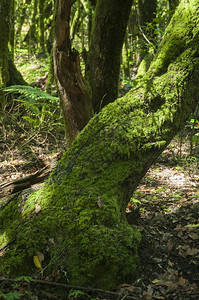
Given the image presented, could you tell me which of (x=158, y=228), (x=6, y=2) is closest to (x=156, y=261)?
(x=158, y=228)

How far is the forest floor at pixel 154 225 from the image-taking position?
2.07 m

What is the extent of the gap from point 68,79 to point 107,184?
1.81 meters

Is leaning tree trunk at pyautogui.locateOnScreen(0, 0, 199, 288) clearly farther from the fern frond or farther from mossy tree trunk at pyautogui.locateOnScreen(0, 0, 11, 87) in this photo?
mossy tree trunk at pyautogui.locateOnScreen(0, 0, 11, 87)

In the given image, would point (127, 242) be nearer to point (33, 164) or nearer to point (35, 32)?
point (33, 164)

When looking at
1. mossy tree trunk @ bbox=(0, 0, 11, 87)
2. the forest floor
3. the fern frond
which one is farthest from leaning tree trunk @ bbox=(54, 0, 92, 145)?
mossy tree trunk @ bbox=(0, 0, 11, 87)

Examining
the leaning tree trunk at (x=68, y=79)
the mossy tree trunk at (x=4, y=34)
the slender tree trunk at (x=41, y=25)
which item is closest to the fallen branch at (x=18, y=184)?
the leaning tree trunk at (x=68, y=79)

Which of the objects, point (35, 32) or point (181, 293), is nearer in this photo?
point (181, 293)

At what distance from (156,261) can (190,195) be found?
2047mm

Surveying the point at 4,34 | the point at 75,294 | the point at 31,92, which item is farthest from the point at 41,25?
the point at 75,294

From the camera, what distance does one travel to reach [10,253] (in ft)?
7.34

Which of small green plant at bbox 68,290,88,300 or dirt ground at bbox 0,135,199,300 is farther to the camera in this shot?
dirt ground at bbox 0,135,199,300

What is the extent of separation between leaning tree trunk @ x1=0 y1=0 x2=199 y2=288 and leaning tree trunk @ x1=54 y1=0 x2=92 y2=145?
1.08 meters

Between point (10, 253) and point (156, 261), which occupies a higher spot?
point (10, 253)

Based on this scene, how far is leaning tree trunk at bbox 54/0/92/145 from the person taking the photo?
12.1 ft
